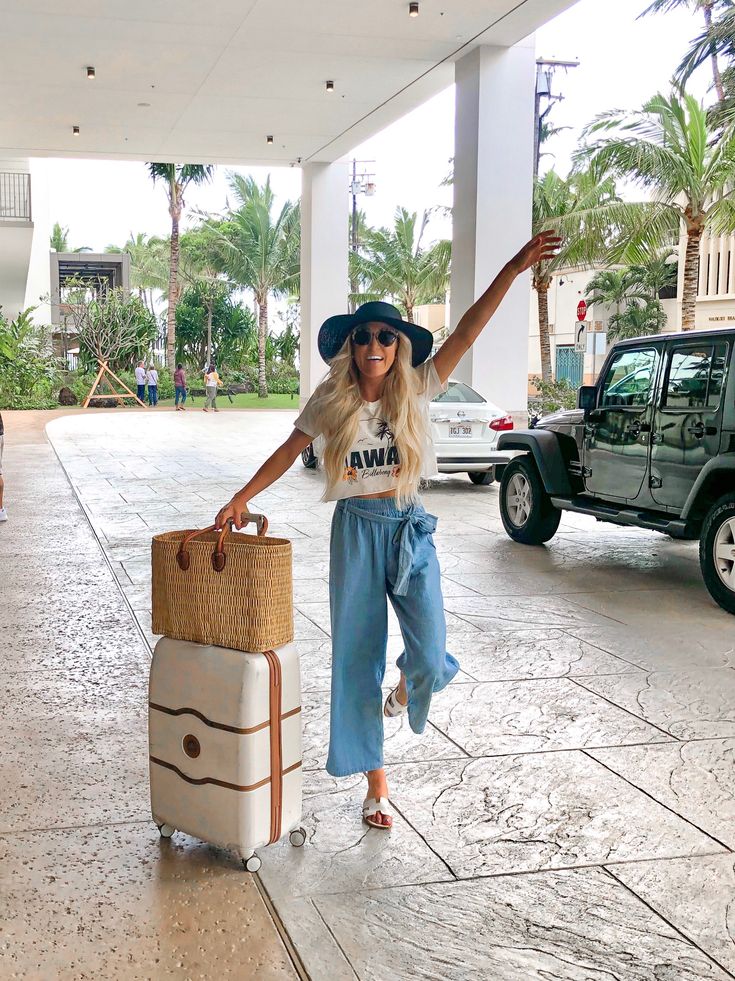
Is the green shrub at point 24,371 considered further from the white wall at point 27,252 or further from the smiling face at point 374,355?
the smiling face at point 374,355

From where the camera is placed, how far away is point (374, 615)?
361 cm

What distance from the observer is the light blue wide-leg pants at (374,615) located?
3.54 meters

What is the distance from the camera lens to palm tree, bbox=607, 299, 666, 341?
40.2m

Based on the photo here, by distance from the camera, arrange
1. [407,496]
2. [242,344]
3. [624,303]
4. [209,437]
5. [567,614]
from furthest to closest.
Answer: [242,344] → [624,303] → [209,437] → [567,614] → [407,496]

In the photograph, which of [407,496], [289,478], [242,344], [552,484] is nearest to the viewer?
[407,496]

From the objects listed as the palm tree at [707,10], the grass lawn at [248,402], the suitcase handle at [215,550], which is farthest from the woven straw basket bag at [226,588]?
the palm tree at [707,10]

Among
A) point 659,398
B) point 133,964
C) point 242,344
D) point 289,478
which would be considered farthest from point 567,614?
point 242,344

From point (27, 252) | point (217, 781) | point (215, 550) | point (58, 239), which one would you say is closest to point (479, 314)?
point (215, 550)

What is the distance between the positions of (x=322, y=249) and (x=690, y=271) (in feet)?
27.3

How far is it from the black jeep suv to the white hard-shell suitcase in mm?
4436

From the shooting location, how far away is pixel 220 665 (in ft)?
10.7

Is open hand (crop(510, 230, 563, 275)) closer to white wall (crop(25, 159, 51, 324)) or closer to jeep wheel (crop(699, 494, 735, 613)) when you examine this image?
jeep wheel (crop(699, 494, 735, 613))

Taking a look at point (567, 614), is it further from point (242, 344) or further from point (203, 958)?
point (242, 344)

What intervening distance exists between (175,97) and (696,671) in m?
15.0
